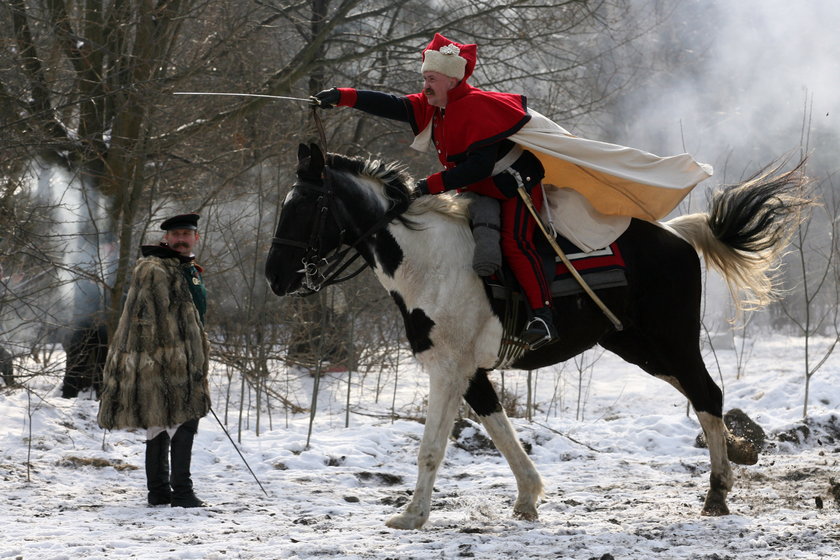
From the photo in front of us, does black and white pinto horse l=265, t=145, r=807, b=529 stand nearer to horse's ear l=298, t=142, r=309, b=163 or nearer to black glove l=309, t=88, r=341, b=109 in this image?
horse's ear l=298, t=142, r=309, b=163

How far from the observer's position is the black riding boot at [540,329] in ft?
16.8

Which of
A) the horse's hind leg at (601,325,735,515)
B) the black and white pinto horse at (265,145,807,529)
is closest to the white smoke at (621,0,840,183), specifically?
the black and white pinto horse at (265,145,807,529)

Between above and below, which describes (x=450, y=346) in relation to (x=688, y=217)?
below

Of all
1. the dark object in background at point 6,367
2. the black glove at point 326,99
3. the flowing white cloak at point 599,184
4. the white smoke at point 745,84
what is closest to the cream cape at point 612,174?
the flowing white cloak at point 599,184

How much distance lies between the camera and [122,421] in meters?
6.32

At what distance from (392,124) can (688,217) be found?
892 centimetres

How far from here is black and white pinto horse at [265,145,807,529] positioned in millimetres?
5309

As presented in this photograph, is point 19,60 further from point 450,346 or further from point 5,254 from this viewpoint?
point 450,346

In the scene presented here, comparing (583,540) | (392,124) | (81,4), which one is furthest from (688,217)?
(392,124)

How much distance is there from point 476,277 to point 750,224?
82.8 inches

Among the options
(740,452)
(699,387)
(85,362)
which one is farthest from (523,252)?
(85,362)

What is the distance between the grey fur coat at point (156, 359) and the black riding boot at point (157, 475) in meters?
0.25

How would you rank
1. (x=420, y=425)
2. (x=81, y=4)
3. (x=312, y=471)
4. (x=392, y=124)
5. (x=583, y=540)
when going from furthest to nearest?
(x=392, y=124) → (x=81, y=4) → (x=420, y=425) → (x=312, y=471) → (x=583, y=540)

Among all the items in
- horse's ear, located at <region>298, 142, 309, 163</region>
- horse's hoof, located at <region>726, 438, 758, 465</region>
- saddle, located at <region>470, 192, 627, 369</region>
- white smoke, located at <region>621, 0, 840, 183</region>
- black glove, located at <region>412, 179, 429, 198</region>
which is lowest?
horse's hoof, located at <region>726, 438, 758, 465</region>
